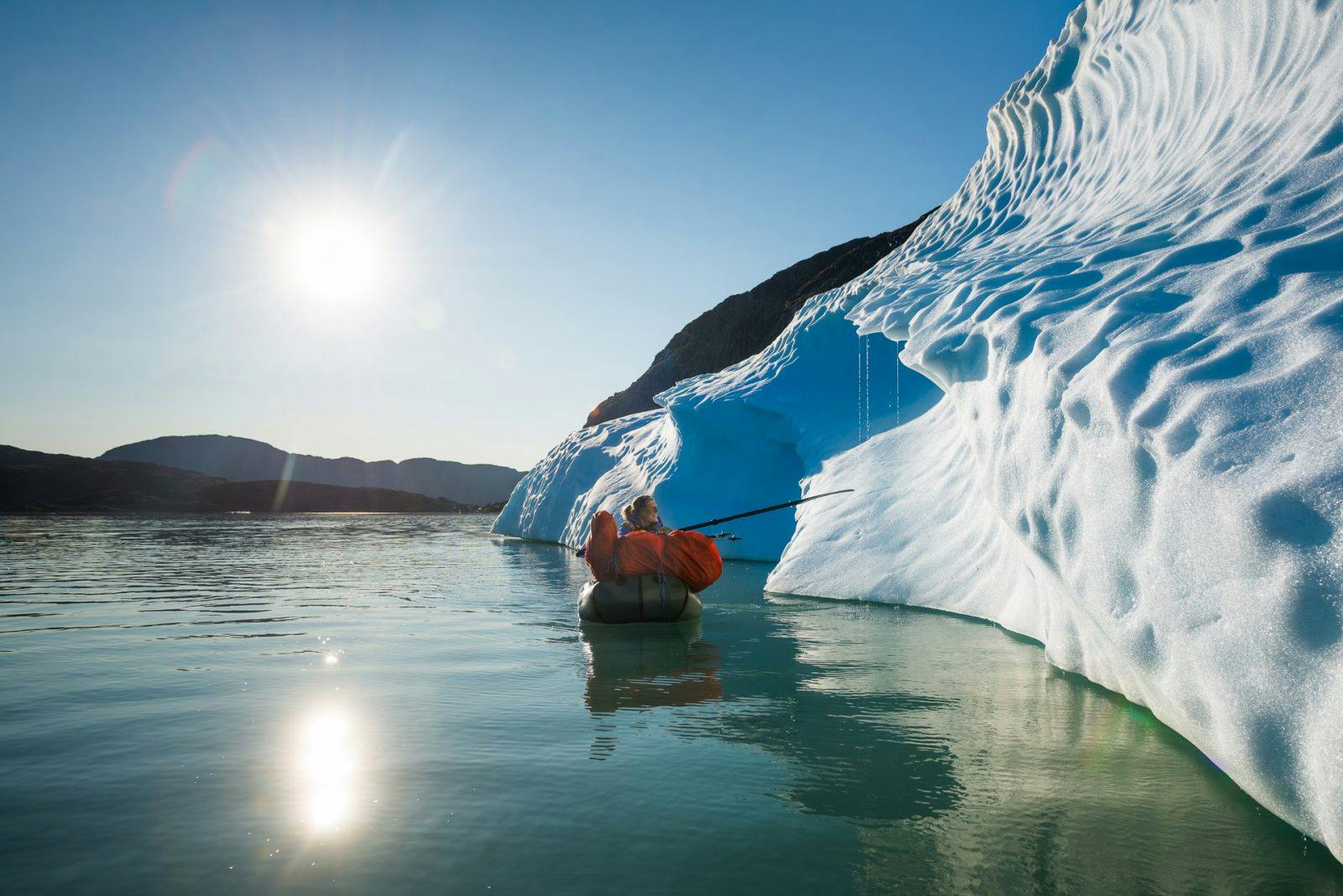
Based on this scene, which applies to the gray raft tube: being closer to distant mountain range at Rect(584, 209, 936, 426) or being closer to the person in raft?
the person in raft

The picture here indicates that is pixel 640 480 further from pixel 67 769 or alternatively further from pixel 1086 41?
pixel 67 769

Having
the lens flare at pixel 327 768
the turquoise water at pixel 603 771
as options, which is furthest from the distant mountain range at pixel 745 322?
the lens flare at pixel 327 768

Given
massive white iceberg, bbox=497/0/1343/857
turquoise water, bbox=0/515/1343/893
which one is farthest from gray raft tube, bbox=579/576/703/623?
massive white iceberg, bbox=497/0/1343/857

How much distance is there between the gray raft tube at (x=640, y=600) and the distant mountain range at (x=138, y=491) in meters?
61.5

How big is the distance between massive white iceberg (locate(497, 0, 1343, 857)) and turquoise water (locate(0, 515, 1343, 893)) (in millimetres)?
409

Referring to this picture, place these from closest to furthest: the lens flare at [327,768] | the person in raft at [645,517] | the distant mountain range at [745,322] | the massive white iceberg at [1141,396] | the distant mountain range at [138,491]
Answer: the massive white iceberg at [1141,396], the lens flare at [327,768], the person in raft at [645,517], the distant mountain range at [745,322], the distant mountain range at [138,491]

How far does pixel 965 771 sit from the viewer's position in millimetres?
3652

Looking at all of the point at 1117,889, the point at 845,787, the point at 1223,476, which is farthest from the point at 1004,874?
the point at 1223,476

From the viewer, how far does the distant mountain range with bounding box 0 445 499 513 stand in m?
60.6

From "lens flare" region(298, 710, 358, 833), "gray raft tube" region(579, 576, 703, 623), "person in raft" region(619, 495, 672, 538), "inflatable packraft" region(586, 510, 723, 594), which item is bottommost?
"lens flare" region(298, 710, 358, 833)

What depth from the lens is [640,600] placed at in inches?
305

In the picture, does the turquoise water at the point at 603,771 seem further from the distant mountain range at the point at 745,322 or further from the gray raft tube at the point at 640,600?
the distant mountain range at the point at 745,322

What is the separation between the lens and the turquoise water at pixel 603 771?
270 centimetres

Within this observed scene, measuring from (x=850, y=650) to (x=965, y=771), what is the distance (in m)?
3.10
